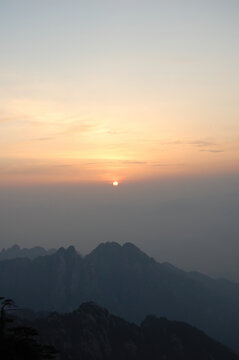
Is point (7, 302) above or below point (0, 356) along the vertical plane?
above

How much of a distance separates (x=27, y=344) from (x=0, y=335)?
11.0 feet

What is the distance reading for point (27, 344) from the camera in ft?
125

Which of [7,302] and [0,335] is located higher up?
[7,302]

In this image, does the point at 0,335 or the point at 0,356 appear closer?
the point at 0,356

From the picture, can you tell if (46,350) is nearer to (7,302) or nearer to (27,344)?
(27,344)

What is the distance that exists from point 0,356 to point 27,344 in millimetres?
2783

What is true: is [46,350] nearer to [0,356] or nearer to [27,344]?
[27,344]

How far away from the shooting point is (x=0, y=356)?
3625 centimetres

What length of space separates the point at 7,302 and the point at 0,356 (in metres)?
4.96

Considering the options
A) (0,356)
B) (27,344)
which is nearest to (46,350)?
(27,344)

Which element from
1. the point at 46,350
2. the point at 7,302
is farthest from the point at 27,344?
the point at 7,302

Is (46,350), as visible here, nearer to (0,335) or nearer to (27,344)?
(27,344)

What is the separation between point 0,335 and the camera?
39219 mm

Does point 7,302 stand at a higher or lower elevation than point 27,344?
higher
